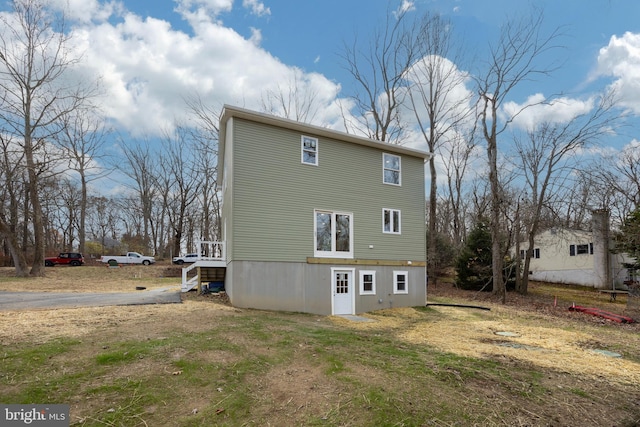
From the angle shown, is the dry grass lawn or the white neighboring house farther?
the white neighboring house

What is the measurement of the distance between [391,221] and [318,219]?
3.47 meters

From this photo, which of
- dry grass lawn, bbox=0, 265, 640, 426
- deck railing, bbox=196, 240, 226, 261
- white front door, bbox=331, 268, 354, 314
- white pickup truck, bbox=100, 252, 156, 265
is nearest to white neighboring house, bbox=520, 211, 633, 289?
dry grass lawn, bbox=0, 265, 640, 426

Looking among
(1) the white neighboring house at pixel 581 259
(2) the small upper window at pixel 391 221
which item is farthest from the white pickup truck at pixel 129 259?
(1) the white neighboring house at pixel 581 259

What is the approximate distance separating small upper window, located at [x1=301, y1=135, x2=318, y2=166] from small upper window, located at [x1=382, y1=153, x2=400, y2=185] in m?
3.24

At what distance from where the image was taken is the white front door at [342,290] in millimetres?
14039

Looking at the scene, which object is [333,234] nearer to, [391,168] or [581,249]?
[391,168]

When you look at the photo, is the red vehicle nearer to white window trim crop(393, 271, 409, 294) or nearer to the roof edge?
the roof edge

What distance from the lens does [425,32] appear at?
84.6ft

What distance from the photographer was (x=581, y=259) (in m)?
28.8

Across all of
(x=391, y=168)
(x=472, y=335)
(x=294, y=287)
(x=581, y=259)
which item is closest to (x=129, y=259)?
(x=294, y=287)

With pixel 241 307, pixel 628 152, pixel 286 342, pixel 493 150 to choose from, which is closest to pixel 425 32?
pixel 493 150

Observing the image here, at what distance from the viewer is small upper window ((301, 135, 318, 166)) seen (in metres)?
14.1

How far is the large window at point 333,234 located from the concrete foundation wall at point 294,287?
52cm

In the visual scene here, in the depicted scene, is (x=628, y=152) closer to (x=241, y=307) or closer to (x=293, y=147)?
(x=293, y=147)
